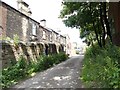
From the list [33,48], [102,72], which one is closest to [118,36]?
[33,48]

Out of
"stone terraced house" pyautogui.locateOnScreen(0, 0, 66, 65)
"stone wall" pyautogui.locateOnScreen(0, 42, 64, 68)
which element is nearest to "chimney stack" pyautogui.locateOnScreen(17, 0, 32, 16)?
"stone terraced house" pyautogui.locateOnScreen(0, 0, 66, 65)

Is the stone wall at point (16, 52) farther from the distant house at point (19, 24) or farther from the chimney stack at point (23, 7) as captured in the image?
the chimney stack at point (23, 7)

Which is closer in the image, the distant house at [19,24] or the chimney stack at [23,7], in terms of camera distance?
the distant house at [19,24]

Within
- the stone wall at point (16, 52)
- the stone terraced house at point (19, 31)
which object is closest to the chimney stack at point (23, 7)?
the stone terraced house at point (19, 31)

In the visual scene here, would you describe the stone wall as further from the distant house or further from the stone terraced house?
the distant house

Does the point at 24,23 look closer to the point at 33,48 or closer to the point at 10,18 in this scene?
the point at 10,18

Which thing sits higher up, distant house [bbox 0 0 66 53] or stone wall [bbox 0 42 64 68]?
distant house [bbox 0 0 66 53]

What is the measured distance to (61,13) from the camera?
30.3m

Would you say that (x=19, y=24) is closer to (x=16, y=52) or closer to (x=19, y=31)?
(x=19, y=31)

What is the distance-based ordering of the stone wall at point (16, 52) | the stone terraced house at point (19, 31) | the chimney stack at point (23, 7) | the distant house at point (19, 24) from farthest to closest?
the chimney stack at point (23, 7), the distant house at point (19, 24), the stone terraced house at point (19, 31), the stone wall at point (16, 52)

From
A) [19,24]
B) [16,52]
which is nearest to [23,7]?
[19,24]

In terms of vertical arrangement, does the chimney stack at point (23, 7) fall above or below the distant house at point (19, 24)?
above

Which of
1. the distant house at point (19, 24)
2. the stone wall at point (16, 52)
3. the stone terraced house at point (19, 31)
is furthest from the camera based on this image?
the distant house at point (19, 24)

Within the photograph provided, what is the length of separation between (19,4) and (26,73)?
18473 mm
